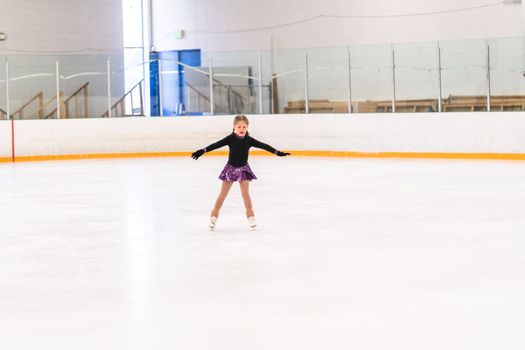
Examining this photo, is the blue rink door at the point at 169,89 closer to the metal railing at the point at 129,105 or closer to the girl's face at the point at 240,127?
the metal railing at the point at 129,105

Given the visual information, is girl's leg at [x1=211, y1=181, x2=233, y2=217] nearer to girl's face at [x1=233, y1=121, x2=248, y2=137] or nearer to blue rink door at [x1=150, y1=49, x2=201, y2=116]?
girl's face at [x1=233, y1=121, x2=248, y2=137]

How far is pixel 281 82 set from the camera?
19422 millimetres

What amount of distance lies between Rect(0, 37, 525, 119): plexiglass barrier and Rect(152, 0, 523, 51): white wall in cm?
257

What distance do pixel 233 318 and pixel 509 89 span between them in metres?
13.7

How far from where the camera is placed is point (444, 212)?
879 cm

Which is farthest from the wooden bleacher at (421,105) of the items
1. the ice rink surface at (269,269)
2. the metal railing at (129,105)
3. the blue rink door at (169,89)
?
the ice rink surface at (269,269)

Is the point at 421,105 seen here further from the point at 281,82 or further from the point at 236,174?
the point at 236,174

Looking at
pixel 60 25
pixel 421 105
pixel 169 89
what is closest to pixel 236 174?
pixel 421 105

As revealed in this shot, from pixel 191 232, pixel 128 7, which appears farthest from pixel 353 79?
pixel 191 232

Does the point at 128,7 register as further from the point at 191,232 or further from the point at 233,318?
the point at 233,318

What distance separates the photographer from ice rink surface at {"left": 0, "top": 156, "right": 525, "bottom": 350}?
3987 mm

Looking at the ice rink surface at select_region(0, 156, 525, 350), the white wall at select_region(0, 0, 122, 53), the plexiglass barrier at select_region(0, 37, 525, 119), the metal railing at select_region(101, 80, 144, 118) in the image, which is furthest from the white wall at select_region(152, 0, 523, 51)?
the ice rink surface at select_region(0, 156, 525, 350)

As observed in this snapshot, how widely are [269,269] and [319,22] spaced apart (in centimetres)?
1703

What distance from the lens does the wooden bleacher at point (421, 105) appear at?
55.5 feet
